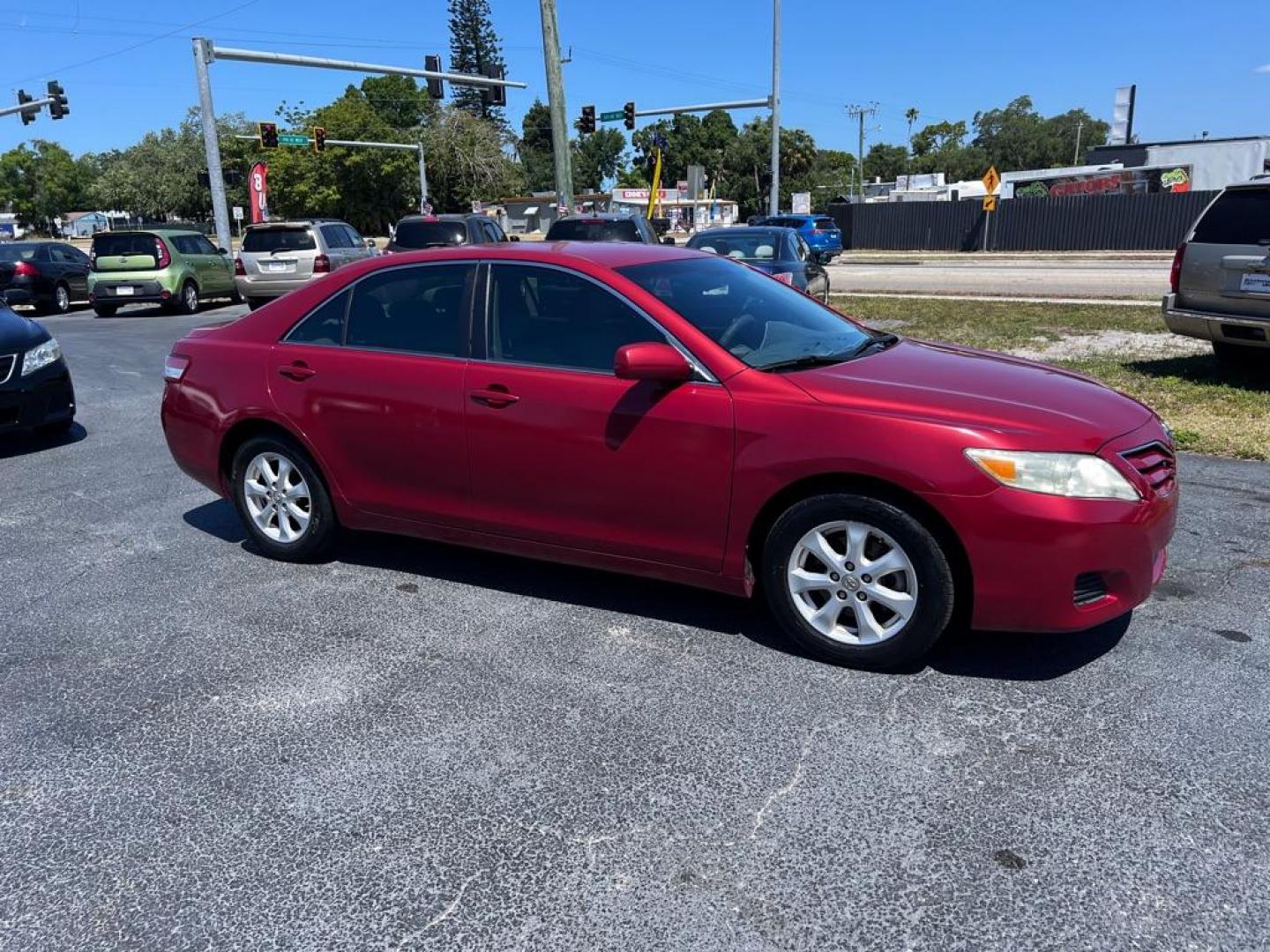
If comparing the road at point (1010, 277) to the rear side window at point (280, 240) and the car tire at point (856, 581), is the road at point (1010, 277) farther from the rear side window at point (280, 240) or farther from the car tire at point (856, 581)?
the car tire at point (856, 581)

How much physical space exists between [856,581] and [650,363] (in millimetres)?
1149

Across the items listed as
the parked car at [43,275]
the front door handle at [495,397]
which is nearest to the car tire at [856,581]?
the front door handle at [495,397]

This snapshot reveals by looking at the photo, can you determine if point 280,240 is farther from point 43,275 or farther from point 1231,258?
point 1231,258

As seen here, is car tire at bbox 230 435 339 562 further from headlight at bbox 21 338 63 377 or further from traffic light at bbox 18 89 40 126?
traffic light at bbox 18 89 40 126

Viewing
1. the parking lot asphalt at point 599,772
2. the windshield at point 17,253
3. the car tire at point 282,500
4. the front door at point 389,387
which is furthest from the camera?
the windshield at point 17,253

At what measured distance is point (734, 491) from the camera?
3.85 metres

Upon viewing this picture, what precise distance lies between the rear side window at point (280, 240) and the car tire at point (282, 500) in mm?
13976

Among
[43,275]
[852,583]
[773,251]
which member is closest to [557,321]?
[852,583]

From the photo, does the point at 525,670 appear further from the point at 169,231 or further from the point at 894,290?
the point at 169,231

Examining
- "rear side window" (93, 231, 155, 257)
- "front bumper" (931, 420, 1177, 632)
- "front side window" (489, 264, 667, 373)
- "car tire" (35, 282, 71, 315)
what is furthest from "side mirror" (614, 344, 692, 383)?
"car tire" (35, 282, 71, 315)

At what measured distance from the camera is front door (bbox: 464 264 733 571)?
3916 mm

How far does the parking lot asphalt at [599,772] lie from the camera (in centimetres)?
255

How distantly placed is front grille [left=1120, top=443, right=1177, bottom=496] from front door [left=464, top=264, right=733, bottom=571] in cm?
149

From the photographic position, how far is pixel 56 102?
30.0 meters
